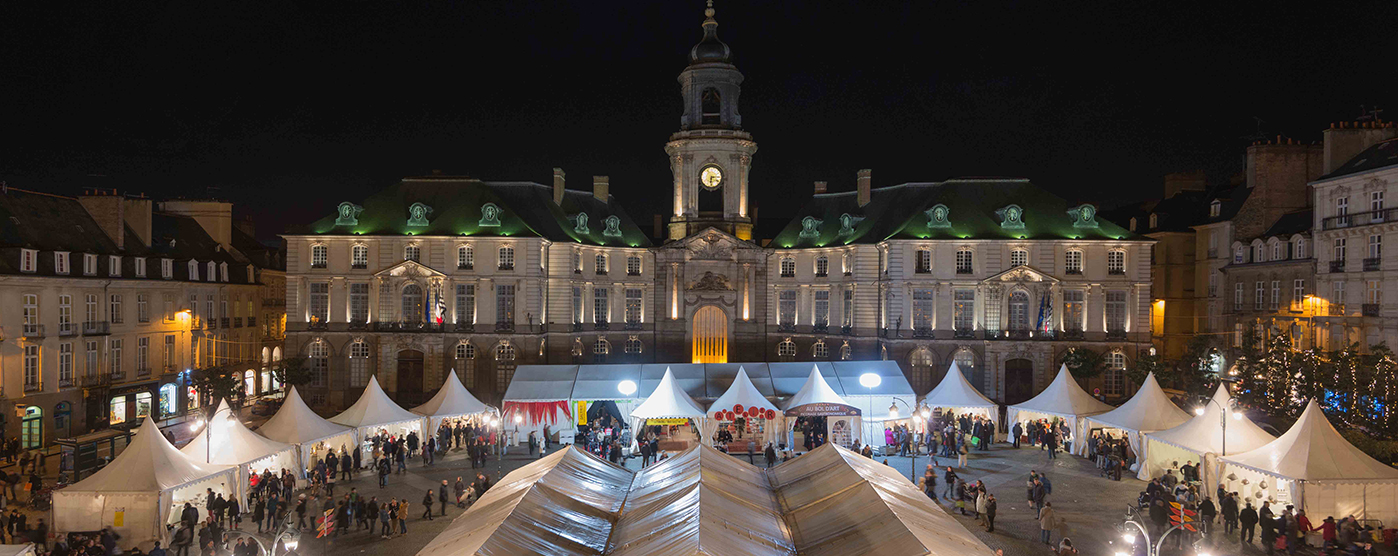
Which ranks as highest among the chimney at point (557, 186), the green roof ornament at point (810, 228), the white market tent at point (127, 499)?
the chimney at point (557, 186)

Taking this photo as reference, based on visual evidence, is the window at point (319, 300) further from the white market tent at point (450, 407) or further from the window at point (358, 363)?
the white market tent at point (450, 407)

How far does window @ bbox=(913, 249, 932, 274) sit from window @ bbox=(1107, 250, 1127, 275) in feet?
32.1

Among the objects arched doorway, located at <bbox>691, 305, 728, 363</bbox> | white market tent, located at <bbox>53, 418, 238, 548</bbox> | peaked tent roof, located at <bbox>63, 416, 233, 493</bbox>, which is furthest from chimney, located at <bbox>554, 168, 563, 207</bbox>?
white market tent, located at <bbox>53, 418, 238, 548</bbox>

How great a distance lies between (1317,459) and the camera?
898 inches

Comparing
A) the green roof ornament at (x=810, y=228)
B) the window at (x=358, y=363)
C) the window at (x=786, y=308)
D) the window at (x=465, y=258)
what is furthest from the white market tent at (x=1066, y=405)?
the window at (x=358, y=363)

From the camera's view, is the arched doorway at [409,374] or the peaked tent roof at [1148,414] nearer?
the peaked tent roof at [1148,414]

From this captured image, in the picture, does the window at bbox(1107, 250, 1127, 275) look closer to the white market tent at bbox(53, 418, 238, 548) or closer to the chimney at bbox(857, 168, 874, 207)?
the chimney at bbox(857, 168, 874, 207)

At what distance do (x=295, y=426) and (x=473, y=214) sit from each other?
73.6 ft

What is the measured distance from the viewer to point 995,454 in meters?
34.7

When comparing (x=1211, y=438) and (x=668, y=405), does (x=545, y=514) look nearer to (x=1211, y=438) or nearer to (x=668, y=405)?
(x=668, y=405)

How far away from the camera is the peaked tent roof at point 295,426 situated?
2928 centimetres

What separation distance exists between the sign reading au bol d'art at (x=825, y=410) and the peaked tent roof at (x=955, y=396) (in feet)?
15.3

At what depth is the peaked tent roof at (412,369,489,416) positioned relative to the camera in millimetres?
35500

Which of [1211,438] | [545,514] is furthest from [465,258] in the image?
[1211,438]
